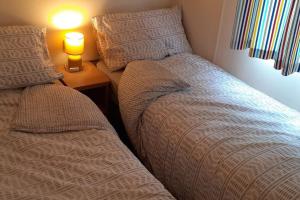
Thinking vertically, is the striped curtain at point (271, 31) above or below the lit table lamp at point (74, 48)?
above

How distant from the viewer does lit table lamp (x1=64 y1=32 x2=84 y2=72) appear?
7.19ft

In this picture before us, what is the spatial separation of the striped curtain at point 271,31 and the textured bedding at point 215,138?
0.80 feet

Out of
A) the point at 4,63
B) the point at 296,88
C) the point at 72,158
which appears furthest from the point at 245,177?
the point at 4,63

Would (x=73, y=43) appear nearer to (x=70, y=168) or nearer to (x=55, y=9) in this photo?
(x=55, y=9)

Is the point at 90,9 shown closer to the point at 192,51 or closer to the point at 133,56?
the point at 133,56

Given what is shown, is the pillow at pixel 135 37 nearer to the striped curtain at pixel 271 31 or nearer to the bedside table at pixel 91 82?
the bedside table at pixel 91 82

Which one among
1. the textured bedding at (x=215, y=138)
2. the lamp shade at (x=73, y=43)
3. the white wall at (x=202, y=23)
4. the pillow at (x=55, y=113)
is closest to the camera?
the textured bedding at (x=215, y=138)

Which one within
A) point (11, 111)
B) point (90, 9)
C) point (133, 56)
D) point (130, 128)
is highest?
point (90, 9)

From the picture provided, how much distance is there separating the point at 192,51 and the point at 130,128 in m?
1.02

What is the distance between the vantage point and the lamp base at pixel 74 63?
2256 mm

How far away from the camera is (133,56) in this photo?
89.2 inches

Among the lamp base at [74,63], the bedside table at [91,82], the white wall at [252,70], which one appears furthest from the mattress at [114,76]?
the white wall at [252,70]

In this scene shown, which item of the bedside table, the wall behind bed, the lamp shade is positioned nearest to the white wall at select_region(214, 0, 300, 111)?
the wall behind bed

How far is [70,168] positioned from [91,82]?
0.90 meters
